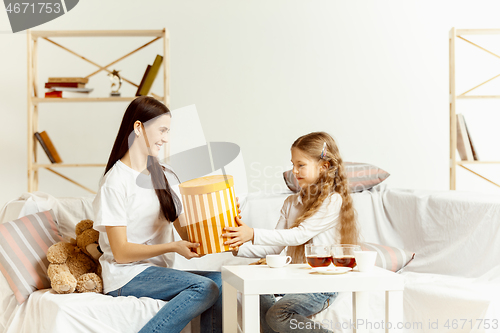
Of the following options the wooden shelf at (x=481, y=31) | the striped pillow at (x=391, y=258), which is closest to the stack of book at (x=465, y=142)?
the wooden shelf at (x=481, y=31)

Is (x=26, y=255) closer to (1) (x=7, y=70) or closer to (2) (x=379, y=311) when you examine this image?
(2) (x=379, y=311)

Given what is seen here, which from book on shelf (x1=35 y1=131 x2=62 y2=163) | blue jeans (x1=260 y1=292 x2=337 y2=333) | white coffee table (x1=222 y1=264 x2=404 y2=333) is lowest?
blue jeans (x1=260 y1=292 x2=337 y2=333)

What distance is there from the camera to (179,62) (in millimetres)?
2836

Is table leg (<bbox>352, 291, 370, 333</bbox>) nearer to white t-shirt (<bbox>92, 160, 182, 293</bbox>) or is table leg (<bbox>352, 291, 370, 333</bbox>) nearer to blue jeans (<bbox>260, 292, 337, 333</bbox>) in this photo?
blue jeans (<bbox>260, 292, 337, 333</bbox>)

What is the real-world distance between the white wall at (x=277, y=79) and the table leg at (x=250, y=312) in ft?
6.01

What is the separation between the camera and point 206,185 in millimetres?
1112

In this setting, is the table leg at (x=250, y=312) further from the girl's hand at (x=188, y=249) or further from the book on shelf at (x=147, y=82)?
the book on shelf at (x=147, y=82)

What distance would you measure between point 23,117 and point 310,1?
6.19 feet

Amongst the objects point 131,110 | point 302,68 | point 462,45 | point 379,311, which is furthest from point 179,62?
point 379,311

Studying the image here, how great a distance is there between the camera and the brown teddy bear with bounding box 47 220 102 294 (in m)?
1.41

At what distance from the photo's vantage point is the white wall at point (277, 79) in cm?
285

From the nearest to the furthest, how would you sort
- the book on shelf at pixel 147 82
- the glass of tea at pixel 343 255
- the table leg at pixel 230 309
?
the glass of tea at pixel 343 255
the table leg at pixel 230 309
the book on shelf at pixel 147 82

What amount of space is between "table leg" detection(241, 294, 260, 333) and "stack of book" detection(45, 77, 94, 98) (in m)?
1.77

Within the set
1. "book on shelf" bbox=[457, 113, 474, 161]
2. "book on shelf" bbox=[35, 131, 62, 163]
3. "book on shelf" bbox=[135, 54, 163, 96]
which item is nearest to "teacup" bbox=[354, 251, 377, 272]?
"book on shelf" bbox=[457, 113, 474, 161]
